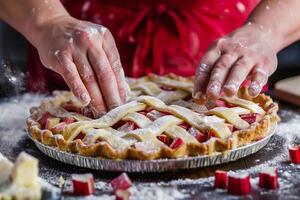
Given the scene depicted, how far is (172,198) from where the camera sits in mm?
1573

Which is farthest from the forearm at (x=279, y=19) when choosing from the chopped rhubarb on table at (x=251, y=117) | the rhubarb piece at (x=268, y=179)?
the rhubarb piece at (x=268, y=179)

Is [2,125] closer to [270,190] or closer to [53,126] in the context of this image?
[53,126]

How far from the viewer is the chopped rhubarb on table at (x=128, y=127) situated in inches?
73.3

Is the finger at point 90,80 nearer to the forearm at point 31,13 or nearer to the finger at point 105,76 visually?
the finger at point 105,76

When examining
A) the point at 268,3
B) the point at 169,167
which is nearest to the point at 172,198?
the point at 169,167

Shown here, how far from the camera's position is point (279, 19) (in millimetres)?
2223

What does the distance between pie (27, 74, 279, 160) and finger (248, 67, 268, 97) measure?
0.20 ft

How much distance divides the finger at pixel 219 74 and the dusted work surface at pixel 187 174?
0.67 feet

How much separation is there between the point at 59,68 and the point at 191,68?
2.69 feet

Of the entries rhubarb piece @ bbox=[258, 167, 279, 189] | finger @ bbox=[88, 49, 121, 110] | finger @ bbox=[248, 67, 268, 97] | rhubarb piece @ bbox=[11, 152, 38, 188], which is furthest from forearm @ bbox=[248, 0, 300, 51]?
rhubarb piece @ bbox=[11, 152, 38, 188]

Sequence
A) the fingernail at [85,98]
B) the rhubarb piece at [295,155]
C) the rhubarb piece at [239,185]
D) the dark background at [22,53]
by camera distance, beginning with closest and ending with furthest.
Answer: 1. the rhubarb piece at [239,185]
2. the rhubarb piece at [295,155]
3. the fingernail at [85,98]
4. the dark background at [22,53]

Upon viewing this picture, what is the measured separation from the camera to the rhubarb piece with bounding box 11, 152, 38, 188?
1.46 metres

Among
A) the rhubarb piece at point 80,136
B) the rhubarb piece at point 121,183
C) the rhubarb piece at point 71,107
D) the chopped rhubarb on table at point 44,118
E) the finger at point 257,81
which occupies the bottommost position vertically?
the chopped rhubarb on table at point 44,118

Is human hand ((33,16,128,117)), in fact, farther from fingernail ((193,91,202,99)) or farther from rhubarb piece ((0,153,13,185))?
rhubarb piece ((0,153,13,185))
